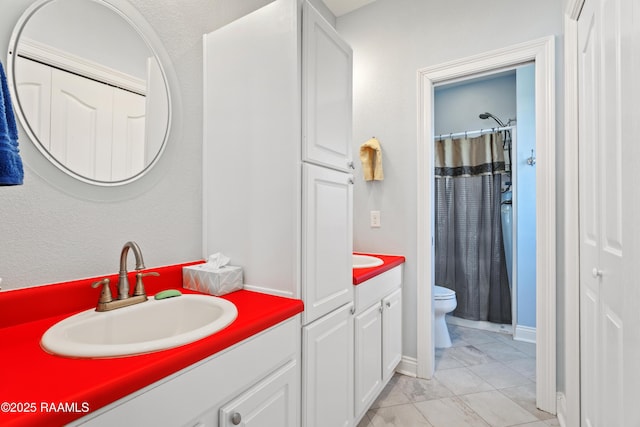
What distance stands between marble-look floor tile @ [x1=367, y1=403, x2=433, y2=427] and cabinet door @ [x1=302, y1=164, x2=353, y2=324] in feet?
2.61

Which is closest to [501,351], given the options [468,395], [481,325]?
[481,325]

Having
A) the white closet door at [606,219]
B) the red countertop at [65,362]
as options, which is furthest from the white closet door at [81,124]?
the white closet door at [606,219]

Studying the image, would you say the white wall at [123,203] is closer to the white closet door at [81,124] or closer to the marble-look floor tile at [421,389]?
the white closet door at [81,124]

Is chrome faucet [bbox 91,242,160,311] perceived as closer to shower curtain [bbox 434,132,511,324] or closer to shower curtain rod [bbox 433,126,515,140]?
shower curtain rod [bbox 433,126,515,140]

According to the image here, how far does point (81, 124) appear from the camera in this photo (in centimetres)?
108

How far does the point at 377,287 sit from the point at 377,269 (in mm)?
111

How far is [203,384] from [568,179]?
1958mm

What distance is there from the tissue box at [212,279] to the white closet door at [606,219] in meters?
1.23

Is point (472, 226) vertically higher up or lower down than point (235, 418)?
higher up

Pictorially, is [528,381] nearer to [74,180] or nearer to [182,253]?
[182,253]

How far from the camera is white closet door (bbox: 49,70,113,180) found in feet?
3.36

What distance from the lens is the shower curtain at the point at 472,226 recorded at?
3.09 meters

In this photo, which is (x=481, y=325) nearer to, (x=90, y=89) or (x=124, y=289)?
(x=124, y=289)

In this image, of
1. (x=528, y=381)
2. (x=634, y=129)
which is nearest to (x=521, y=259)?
(x=528, y=381)
